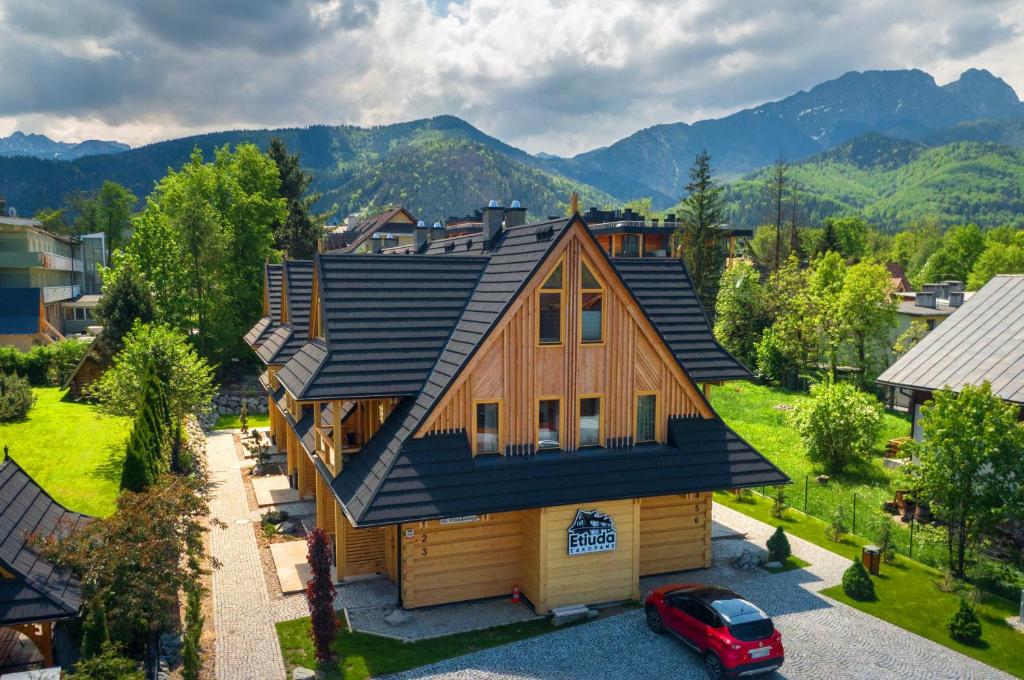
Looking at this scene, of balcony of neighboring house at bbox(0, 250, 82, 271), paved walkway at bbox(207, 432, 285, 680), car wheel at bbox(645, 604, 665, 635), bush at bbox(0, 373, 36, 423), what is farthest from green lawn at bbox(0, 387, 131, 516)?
balcony of neighboring house at bbox(0, 250, 82, 271)

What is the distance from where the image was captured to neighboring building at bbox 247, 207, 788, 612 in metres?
17.3

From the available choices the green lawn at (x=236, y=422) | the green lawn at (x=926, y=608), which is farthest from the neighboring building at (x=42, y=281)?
the green lawn at (x=926, y=608)

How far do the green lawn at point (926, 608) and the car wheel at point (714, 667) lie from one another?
5851 mm

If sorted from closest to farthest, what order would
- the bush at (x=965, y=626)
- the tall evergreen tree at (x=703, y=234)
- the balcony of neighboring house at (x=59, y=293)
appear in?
the bush at (x=965, y=626) → the balcony of neighboring house at (x=59, y=293) → the tall evergreen tree at (x=703, y=234)

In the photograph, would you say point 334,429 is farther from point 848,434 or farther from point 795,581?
point 848,434

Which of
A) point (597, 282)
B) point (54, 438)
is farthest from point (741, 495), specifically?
point (54, 438)

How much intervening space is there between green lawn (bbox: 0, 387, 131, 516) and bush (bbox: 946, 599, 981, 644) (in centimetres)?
2500

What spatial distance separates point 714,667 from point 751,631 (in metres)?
1.15

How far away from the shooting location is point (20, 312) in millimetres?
52844

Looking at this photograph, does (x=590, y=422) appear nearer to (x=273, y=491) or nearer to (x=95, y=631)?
(x=95, y=631)

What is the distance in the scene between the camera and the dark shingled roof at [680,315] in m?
22.0

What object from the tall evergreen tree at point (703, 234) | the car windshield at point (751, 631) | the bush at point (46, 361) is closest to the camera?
the car windshield at point (751, 631)

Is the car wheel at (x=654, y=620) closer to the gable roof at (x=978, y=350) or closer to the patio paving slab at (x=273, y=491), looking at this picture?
the patio paving slab at (x=273, y=491)

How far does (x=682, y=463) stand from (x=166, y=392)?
75.9ft
